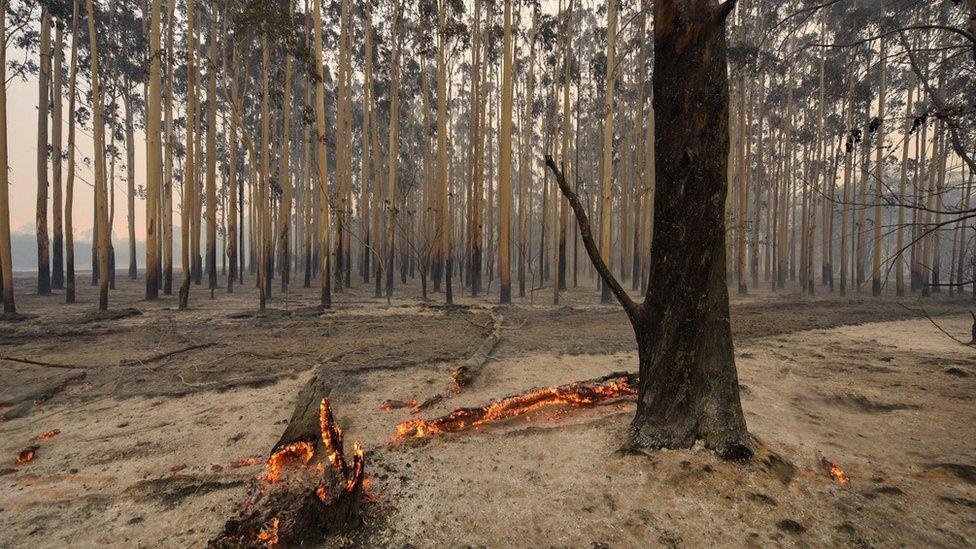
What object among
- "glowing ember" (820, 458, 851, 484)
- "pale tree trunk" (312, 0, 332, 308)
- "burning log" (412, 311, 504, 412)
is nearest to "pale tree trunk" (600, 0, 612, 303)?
"burning log" (412, 311, 504, 412)

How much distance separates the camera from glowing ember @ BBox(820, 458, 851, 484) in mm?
2756

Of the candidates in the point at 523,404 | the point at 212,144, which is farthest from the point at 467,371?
the point at 212,144

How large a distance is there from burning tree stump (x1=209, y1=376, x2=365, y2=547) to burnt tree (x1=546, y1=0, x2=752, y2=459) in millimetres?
2168

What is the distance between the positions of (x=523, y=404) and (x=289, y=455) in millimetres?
2159

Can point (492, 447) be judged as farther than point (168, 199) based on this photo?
No

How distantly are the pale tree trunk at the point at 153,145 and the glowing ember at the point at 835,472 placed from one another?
50.3ft

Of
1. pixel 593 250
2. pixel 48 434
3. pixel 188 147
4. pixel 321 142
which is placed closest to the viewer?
pixel 593 250

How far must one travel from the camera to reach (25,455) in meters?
3.33

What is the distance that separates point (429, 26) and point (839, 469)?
54.3ft

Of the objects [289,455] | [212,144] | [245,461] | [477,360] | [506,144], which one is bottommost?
[245,461]

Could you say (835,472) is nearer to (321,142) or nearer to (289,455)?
(289,455)

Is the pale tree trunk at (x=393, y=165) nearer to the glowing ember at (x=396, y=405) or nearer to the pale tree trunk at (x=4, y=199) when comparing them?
the glowing ember at (x=396, y=405)

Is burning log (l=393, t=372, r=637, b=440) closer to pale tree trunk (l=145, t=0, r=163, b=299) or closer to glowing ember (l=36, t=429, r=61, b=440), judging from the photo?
glowing ember (l=36, t=429, r=61, b=440)

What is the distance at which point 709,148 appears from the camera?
2.88 meters
